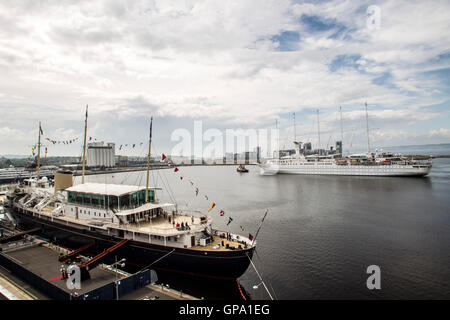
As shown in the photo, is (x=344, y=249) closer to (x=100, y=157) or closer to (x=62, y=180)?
(x=62, y=180)

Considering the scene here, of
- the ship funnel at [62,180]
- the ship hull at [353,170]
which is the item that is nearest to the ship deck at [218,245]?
the ship funnel at [62,180]

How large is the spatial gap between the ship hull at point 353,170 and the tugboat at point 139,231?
92.9 metres

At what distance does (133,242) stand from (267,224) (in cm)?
2051

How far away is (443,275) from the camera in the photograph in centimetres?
2120

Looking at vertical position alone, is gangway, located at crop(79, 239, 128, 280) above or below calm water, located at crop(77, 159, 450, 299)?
above

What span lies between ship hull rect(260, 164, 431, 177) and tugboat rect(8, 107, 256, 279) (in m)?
92.9

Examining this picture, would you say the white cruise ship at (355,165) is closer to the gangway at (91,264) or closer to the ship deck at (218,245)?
the ship deck at (218,245)

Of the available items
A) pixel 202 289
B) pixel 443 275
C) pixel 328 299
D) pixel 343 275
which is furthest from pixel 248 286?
pixel 443 275

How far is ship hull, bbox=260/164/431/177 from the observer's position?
91.2 m

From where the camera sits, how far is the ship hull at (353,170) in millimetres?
91250

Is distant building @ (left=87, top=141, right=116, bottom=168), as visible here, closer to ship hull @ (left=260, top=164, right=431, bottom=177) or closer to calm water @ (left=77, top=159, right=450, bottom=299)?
ship hull @ (left=260, top=164, right=431, bottom=177)

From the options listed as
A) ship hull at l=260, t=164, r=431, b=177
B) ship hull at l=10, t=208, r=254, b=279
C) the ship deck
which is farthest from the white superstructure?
ship hull at l=10, t=208, r=254, b=279

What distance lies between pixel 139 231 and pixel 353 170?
99712 mm
